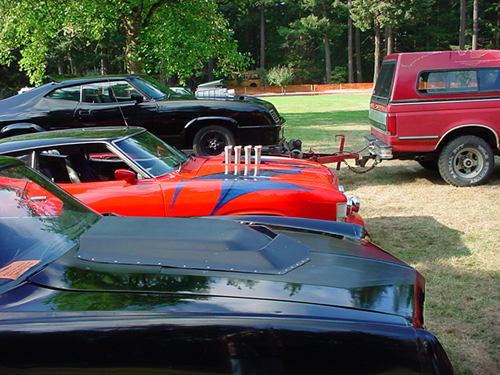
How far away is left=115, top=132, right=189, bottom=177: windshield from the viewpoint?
15.9ft

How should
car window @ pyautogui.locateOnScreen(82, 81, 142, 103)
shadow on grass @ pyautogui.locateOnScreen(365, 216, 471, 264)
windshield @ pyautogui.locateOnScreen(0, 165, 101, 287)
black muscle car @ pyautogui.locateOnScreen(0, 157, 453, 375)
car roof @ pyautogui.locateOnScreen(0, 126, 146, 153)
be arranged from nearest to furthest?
black muscle car @ pyautogui.locateOnScreen(0, 157, 453, 375) < windshield @ pyautogui.locateOnScreen(0, 165, 101, 287) < car roof @ pyautogui.locateOnScreen(0, 126, 146, 153) < shadow on grass @ pyautogui.locateOnScreen(365, 216, 471, 264) < car window @ pyautogui.locateOnScreen(82, 81, 142, 103)

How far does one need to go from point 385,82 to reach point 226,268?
6982 mm

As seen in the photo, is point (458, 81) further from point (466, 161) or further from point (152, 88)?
point (152, 88)

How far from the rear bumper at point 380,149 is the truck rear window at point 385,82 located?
0.68m

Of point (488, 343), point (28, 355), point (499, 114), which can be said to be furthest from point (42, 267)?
point (499, 114)

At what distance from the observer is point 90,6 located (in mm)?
15695

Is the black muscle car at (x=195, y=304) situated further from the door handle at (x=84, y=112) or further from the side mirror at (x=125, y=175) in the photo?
the door handle at (x=84, y=112)

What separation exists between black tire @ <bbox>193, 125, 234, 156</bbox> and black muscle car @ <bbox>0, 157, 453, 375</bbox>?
6195mm

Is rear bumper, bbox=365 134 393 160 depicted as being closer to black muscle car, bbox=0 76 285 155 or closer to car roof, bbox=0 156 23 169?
black muscle car, bbox=0 76 285 155

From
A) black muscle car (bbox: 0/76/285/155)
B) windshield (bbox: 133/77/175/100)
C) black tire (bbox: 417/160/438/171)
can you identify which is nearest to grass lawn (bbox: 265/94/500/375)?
black tire (bbox: 417/160/438/171)

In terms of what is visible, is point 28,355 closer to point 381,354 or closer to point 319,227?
point 381,354

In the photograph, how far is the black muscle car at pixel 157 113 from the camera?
345 inches

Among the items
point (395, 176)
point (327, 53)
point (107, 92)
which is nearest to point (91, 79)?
point (107, 92)

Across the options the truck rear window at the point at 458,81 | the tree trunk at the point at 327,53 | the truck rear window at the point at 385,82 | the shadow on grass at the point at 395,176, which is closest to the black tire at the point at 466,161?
the shadow on grass at the point at 395,176
